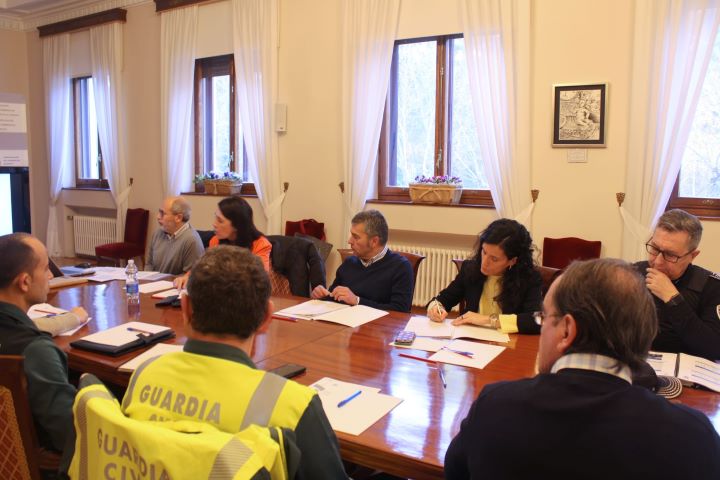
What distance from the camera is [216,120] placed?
714cm

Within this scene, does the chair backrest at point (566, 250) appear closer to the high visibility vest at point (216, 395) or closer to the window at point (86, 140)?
the high visibility vest at point (216, 395)

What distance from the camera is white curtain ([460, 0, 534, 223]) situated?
4.81 meters

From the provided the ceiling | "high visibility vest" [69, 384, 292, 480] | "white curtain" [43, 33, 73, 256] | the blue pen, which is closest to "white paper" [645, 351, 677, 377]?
the blue pen

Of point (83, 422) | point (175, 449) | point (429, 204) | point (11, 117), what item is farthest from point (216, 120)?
point (175, 449)

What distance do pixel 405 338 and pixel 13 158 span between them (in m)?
5.46

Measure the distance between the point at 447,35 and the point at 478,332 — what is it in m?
3.55

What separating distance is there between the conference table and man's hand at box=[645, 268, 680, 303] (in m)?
0.52

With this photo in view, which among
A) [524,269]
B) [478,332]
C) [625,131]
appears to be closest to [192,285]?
[478,332]

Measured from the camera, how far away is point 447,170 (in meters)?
5.57

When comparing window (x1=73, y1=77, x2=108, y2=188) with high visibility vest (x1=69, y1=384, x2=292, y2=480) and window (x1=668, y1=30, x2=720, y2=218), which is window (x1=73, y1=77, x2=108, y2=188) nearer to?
window (x1=668, y1=30, x2=720, y2=218)

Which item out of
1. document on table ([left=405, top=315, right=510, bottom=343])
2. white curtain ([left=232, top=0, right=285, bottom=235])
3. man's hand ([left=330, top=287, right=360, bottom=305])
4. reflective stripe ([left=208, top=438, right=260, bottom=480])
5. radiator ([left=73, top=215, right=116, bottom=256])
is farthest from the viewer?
radiator ([left=73, top=215, right=116, bottom=256])

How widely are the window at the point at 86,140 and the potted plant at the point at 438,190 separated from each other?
4783 mm

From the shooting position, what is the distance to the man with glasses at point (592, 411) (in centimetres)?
109

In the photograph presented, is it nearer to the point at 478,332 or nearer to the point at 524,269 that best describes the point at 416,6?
the point at 524,269
